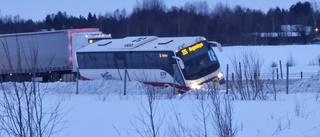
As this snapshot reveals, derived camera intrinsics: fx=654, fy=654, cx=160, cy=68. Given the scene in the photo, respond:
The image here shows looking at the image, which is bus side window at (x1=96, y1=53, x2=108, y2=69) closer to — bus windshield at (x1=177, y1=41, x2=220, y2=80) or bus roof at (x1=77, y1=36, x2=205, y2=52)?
bus roof at (x1=77, y1=36, x2=205, y2=52)

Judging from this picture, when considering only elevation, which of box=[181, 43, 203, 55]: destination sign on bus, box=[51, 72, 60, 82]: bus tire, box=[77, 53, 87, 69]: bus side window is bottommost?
box=[51, 72, 60, 82]: bus tire

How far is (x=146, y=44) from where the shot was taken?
3008 cm

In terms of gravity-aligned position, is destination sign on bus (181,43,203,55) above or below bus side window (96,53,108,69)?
above

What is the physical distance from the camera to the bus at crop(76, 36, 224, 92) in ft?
91.0

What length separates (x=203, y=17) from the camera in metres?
101

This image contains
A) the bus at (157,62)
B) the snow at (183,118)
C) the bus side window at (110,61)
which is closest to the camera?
the snow at (183,118)

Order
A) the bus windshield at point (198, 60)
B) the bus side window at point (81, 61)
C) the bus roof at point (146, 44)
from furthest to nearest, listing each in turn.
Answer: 1. the bus side window at point (81, 61)
2. the bus roof at point (146, 44)
3. the bus windshield at point (198, 60)

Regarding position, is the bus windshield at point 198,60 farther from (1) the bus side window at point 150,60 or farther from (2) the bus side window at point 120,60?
(2) the bus side window at point 120,60

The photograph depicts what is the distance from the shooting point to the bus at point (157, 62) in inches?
1093

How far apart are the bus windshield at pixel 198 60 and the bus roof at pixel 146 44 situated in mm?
279

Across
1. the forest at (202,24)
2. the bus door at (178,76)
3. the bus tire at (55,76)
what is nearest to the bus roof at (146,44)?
the bus door at (178,76)

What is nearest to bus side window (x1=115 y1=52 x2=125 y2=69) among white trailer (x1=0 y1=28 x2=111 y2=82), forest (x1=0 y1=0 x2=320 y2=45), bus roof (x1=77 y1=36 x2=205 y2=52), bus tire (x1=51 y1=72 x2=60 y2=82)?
bus roof (x1=77 y1=36 x2=205 y2=52)

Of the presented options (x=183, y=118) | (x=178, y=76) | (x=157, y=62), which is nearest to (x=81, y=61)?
(x=157, y=62)

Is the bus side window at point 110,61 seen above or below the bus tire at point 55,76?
above
